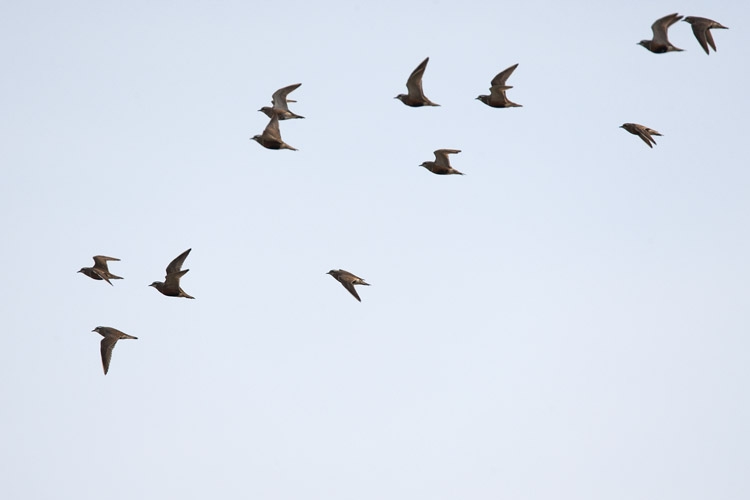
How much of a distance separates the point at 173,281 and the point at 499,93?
40.0 feet

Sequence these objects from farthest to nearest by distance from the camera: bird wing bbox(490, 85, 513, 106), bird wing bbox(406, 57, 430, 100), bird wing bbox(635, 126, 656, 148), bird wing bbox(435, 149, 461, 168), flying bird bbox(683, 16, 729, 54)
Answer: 1. bird wing bbox(435, 149, 461, 168)
2. bird wing bbox(490, 85, 513, 106)
3. bird wing bbox(406, 57, 430, 100)
4. bird wing bbox(635, 126, 656, 148)
5. flying bird bbox(683, 16, 729, 54)

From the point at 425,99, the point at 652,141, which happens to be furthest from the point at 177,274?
the point at 652,141

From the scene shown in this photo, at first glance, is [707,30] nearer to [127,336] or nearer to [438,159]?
[438,159]

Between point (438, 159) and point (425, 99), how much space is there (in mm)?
2097

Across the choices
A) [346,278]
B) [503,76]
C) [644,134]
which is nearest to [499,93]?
[503,76]

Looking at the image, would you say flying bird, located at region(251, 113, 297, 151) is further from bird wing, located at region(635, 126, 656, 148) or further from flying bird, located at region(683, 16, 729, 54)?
flying bird, located at region(683, 16, 729, 54)

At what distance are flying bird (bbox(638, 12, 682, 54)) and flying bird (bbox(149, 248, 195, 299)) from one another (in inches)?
619

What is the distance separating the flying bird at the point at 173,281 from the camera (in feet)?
119

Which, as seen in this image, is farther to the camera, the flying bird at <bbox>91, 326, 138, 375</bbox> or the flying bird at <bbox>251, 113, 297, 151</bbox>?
the flying bird at <bbox>91, 326, 138, 375</bbox>

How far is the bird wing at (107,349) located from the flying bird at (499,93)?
1525 centimetres

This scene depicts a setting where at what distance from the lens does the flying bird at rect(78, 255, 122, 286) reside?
39.8 m

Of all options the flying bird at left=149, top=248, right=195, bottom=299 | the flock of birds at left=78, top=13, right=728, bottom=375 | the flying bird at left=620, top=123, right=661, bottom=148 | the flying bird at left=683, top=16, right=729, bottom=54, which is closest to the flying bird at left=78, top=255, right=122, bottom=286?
the flock of birds at left=78, top=13, right=728, bottom=375

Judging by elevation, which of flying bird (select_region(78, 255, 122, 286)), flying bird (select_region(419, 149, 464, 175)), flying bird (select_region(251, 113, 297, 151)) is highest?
flying bird (select_region(251, 113, 297, 151))

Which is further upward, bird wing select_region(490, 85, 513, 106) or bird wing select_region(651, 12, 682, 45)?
bird wing select_region(651, 12, 682, 45)
